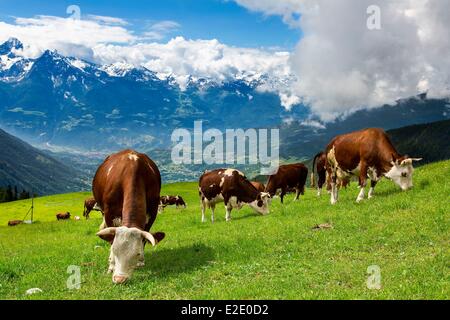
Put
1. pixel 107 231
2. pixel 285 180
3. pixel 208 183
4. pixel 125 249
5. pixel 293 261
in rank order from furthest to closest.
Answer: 1. pixel 285 180
2. pixel 208 183
3. pixel 293 261
4. pixel 107 231
5. pixel 125 249

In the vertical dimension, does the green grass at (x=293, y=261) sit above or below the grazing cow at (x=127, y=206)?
below

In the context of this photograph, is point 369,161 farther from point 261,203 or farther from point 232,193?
point 232,193

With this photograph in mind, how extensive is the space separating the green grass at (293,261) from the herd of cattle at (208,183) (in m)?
1.18

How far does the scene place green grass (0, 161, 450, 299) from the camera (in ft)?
39.8

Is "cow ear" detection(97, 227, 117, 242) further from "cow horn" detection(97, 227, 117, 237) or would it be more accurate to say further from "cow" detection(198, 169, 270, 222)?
"cow" detection(198, 169, 270, 222)

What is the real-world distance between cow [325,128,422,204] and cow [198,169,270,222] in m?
6.18

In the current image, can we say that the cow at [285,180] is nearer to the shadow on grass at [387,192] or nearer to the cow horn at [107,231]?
the shadow on grass at [387,192]

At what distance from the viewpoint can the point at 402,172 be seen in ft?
84.3

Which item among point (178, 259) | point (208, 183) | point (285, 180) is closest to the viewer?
point (178, 259)

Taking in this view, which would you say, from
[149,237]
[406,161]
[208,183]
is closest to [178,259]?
[149,237]

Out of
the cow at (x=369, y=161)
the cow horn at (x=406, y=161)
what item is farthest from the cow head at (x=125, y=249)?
the cow horn at (x=406, y=161)

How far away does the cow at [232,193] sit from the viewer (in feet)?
109

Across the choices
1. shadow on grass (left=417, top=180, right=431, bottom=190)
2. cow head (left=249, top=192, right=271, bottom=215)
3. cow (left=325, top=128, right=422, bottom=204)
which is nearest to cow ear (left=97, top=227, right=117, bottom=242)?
cow (left=325, top=128, right=422, bottom=204)

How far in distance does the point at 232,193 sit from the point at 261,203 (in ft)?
7.21
